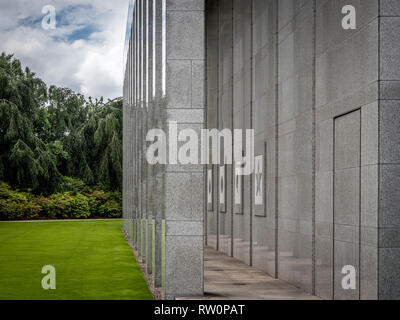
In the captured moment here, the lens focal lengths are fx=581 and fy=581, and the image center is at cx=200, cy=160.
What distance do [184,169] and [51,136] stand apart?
40007 mm

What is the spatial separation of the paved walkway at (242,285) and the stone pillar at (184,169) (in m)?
0.55

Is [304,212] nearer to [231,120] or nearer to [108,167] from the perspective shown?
[231,120]

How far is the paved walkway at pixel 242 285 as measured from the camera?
29.5ft

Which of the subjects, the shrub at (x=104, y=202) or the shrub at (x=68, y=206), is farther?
the shrub at (x=104, y=202)

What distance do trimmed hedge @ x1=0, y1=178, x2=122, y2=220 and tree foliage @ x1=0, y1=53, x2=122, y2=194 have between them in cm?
68

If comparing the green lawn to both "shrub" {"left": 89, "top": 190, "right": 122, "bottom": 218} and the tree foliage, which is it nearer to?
the tree foliage

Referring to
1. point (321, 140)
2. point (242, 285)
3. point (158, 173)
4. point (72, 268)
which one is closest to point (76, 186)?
point (72, 268)

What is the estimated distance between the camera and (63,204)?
40406 millimetres

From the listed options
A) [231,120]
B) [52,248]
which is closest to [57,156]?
[52,248]

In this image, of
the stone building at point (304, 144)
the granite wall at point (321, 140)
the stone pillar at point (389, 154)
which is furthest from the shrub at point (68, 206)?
the stone pillar at point (389, 154)

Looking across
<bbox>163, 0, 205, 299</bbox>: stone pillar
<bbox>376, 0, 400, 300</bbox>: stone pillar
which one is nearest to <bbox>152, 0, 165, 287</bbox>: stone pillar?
<bbox>163, 0, 205, 299</bbox>: stone pillar

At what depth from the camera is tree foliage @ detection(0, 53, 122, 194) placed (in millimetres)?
36500

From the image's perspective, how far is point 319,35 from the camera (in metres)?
9.17

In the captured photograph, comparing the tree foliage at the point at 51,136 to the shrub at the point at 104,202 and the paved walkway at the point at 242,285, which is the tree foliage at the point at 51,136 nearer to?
the shrub at the point at 104,202
